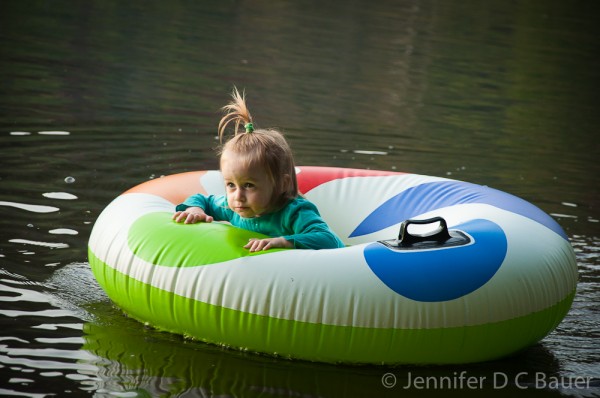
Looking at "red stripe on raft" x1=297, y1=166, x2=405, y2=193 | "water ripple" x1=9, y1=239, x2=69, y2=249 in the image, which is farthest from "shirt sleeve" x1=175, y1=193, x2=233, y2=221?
"water ripple" x1=9, y1=239, x2=69, y2=249

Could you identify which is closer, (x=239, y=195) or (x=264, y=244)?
(x=264, y=244)

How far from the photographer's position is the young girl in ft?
11.0

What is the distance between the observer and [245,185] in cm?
340

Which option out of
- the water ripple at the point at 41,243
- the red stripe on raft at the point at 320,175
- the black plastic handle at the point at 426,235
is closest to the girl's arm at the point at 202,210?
the red stripe on raft at the point at 320,175

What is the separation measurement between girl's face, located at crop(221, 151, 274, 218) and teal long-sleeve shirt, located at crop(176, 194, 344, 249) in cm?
8

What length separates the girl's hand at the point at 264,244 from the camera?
10.6 ft

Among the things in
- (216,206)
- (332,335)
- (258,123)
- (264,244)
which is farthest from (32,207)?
(258,123)

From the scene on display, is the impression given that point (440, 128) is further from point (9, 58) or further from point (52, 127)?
point (9, 58)

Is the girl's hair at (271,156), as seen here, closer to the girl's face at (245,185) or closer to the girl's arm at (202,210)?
the girl's face at (245,185)

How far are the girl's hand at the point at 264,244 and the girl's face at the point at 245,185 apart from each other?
191mm

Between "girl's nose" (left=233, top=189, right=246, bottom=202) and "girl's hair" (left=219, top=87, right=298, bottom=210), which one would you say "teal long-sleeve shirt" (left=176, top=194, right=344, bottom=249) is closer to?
"girl's hair" (left=219, top=87, right=298, bottom=210)

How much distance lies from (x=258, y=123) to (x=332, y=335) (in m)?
4.49

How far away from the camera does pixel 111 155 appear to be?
19.7ft

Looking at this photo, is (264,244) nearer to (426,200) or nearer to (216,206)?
(216,206)
